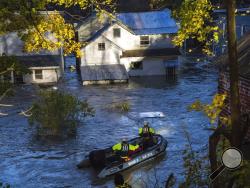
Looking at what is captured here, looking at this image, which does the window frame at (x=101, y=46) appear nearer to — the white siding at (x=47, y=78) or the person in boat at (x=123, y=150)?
the white siding at (x=47, y=78)

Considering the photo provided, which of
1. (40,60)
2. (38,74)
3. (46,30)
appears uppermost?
(46,30)

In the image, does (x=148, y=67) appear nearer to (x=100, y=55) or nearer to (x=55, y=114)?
(x=100, y=55)

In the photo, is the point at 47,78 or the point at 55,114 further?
the point at 47,78

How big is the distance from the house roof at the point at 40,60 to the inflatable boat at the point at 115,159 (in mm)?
23533

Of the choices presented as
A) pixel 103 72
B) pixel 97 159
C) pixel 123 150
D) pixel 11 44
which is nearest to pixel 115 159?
pixel 123 150

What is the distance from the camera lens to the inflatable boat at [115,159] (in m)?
22.4

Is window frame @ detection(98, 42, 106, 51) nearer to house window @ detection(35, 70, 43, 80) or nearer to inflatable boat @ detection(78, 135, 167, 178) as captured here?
house window @ detection(35, 70, 43, 80)

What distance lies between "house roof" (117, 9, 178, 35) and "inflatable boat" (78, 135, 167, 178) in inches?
1083

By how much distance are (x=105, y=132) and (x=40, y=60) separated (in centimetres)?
1915

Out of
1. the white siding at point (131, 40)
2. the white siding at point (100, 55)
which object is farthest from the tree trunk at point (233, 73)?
the white siding at point (131, 40)

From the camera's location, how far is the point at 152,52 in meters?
50.0

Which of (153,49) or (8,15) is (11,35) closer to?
(153,49)

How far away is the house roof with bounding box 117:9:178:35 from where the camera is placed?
166ft

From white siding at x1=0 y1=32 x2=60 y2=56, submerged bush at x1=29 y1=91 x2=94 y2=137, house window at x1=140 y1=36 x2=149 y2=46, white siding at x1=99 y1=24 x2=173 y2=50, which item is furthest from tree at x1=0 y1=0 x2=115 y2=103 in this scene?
house window at x1=140 y1=36 x2=149 y2=46
